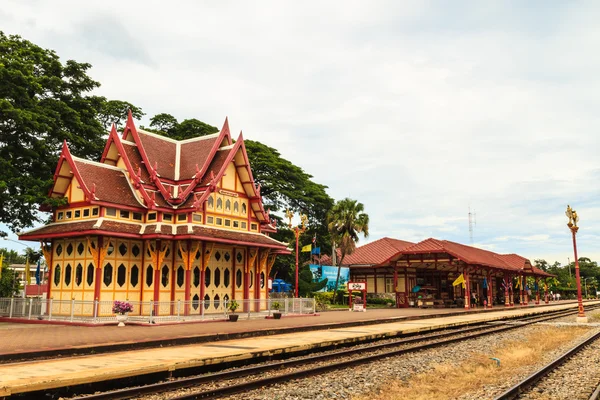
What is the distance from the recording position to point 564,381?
11.2m

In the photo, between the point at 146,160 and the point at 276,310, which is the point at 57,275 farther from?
the point at 276,310

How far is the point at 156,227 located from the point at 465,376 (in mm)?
18288

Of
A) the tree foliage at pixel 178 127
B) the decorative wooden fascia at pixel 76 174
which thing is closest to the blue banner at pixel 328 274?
the tree foliage at pixel 178 127

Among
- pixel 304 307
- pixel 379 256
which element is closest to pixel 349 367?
pixel 304 307

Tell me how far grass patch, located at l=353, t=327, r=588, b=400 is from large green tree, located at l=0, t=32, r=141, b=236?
69.1 ft

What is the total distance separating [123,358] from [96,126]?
23.7 meters

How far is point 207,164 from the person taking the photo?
96.8 ft

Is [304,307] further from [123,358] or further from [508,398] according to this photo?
[508,398]

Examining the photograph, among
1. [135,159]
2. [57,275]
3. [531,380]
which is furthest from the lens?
[135,159]

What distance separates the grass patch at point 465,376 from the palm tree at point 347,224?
28.7 metres

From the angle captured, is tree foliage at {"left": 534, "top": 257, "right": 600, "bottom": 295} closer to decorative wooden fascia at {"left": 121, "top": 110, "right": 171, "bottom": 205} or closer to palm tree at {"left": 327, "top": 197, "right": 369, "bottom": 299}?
palm tree at {"left": 327, "top": 197, "right": 369, "bottom": 299}

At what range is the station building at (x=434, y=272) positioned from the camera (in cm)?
4116

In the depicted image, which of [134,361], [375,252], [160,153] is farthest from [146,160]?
[375,252]

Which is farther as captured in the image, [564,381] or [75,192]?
[75,192]
